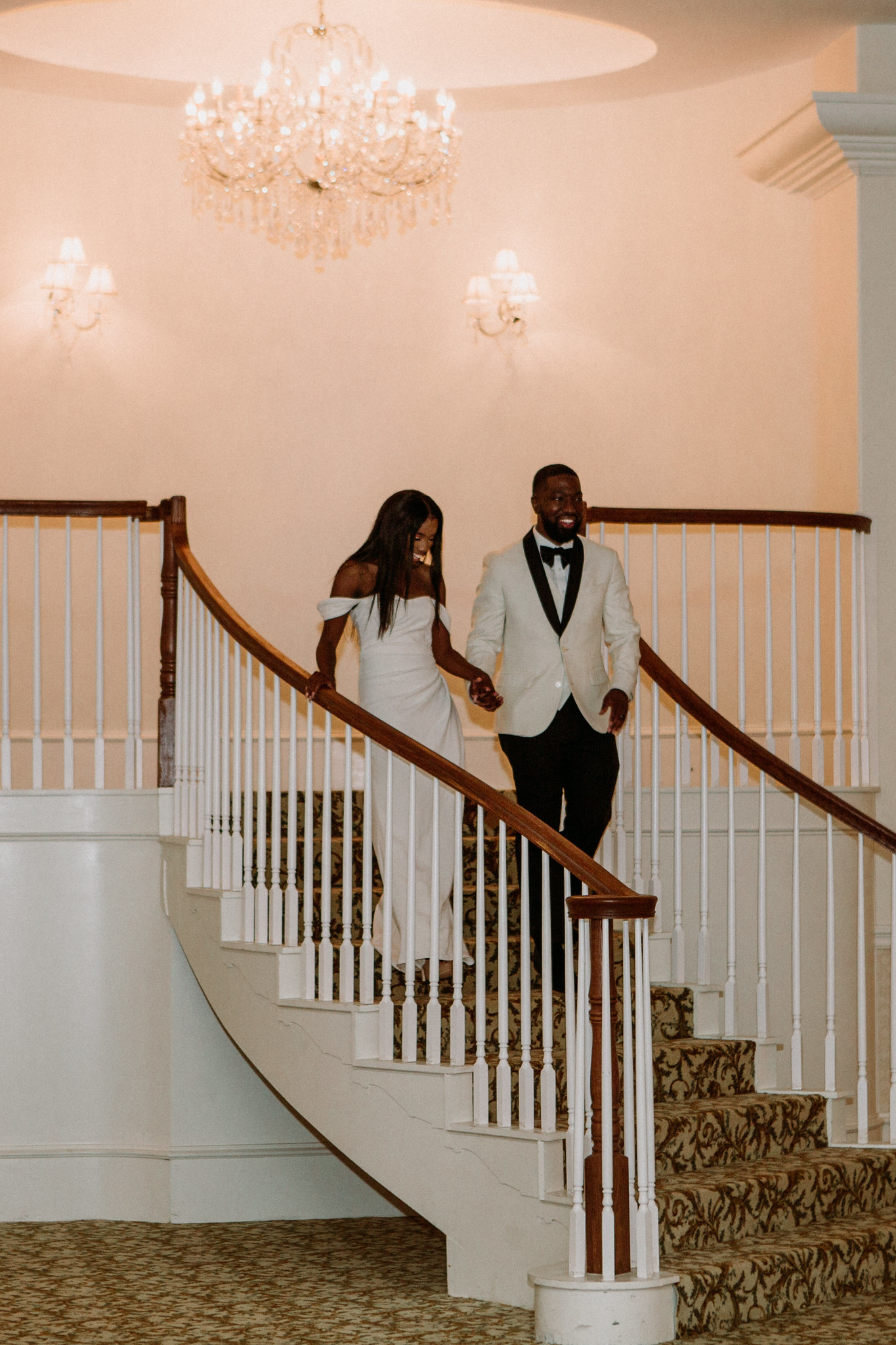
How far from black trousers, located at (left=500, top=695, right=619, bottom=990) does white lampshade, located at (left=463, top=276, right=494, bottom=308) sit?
328cm

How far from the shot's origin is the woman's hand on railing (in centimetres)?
479

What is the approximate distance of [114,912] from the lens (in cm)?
574

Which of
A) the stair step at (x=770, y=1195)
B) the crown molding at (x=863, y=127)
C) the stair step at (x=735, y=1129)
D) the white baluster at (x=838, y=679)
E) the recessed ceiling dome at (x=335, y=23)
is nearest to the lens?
the stair step at (x=770, y=1195)

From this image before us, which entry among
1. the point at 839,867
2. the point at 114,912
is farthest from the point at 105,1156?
the point at 839,867

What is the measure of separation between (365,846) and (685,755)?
1980 millimetres

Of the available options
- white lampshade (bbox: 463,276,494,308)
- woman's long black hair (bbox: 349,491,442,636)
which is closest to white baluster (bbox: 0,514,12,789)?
woman's long black hair (bbox: 349,491,442,636)

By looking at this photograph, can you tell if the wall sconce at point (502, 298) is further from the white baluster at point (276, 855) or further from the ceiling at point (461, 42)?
the white baluster at point (276, 855)

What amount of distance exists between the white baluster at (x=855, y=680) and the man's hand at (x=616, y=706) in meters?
1.75

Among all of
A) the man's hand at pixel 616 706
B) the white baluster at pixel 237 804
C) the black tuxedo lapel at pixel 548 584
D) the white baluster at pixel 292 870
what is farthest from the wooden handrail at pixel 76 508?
the man's hand at pixel 616 706

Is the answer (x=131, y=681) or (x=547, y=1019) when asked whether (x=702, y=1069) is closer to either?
(x=547, y=1019)

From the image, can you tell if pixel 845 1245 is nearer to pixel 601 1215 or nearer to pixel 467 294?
pixel 601 1215

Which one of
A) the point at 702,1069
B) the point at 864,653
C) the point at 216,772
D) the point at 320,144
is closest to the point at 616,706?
the point at 702,1069

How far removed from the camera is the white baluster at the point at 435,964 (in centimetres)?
446

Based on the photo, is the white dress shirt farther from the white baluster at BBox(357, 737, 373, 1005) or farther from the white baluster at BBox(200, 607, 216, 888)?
the white baluster at BBox(200, 607, 216, 888)
